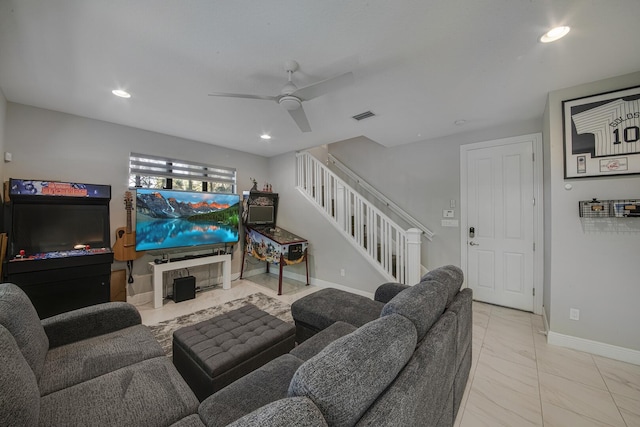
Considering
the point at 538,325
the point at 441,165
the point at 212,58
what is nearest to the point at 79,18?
the point at 212,58

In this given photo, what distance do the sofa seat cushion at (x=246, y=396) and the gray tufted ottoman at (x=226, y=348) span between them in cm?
34

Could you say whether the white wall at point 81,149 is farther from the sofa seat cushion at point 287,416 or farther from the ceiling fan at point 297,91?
the sofa seat cushion at point 287,416

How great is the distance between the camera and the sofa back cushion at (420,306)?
1.17 m

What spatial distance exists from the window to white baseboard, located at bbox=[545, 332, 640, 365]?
5.04 m

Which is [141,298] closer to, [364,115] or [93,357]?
[93,357]

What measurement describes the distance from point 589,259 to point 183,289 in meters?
4.90

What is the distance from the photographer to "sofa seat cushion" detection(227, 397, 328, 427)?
0.58 meters

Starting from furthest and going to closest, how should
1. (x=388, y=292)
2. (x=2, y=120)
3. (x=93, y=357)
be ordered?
(x=2, y=120)
(x=388, y=292)
(x=93, y=357)

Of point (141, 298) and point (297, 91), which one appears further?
point (141, 298)

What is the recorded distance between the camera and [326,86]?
1791 millimetres

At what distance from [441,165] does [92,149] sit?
16.6 feet

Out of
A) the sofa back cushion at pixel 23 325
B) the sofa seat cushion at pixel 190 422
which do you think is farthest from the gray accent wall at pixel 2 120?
the sofa seat cushion at pixel 190 422

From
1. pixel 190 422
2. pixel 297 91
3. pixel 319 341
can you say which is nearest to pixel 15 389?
pixel 190 422

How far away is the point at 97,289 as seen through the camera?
109 inches
